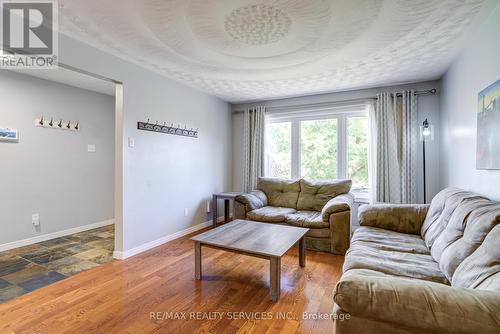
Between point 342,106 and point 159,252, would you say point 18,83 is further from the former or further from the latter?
point 342,106

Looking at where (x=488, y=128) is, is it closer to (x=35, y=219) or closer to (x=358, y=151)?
(x=358, y=151)

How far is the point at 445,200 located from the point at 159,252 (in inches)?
125

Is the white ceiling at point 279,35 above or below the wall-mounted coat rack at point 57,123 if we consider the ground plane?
above

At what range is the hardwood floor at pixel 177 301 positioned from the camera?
5.74 ft

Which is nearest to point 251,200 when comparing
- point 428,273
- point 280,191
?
point 280,191

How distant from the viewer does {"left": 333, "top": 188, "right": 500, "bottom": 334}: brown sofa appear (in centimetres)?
96

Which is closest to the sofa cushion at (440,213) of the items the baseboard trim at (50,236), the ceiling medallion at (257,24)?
the ceiling medallion at (257,24)

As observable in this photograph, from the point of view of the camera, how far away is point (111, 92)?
4.29 metres

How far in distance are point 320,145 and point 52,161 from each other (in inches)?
169

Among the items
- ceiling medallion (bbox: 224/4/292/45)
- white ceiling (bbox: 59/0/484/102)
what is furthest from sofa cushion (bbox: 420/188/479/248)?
ceiling medallion (bbox: 224/4/292/45)

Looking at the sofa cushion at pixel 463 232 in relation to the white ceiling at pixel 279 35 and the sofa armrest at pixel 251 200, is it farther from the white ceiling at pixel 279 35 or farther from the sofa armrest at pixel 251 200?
the sofa armrest at pixel 251 200

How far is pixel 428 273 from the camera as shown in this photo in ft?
5.31

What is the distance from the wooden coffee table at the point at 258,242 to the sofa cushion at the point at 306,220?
1.81ft

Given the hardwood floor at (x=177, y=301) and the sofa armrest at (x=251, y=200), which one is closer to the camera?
the hardwood floor at (x=177, y=301)
